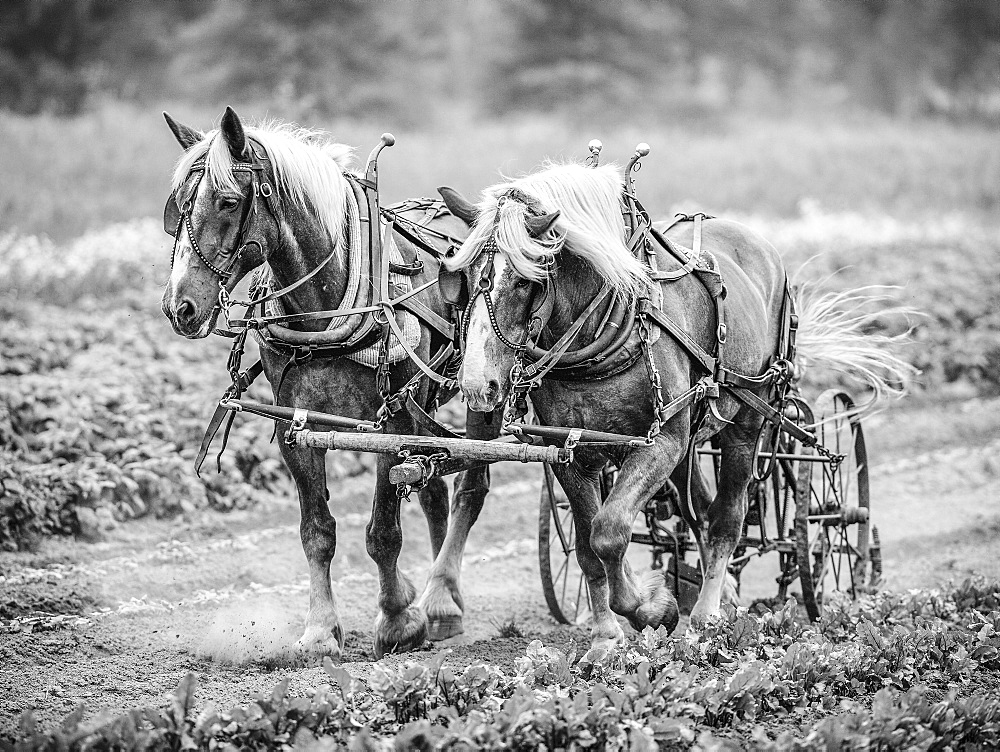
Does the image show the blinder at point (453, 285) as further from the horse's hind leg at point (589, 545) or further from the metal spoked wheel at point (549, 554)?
the metal spoked wheel at point (549, 554)

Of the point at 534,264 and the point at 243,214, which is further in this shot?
the point at 243,214

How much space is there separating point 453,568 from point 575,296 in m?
1.85

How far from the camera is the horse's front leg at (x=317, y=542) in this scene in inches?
182

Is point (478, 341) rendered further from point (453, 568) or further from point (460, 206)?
point (453, 568)

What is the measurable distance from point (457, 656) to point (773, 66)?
25973 millimetres

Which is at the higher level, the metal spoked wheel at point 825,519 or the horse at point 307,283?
the horse at point 307,283

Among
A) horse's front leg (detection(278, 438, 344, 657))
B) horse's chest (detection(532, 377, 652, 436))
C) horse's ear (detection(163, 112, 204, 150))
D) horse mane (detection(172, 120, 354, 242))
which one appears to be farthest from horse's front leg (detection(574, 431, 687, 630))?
horse's ear (detection(163, 112, 204, 150))

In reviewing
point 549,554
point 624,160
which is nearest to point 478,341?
point 549,554

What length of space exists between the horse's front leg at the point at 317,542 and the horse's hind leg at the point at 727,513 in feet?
5.61

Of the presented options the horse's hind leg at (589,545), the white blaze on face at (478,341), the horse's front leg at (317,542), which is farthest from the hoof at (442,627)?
the white blaze on face at (478,341)

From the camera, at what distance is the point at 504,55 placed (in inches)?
957

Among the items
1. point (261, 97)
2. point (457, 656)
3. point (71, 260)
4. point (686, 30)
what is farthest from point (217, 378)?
point (686, 30)

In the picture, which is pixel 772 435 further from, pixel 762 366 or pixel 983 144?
pixel 983 144

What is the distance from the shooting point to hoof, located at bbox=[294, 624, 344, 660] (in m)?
4.65
